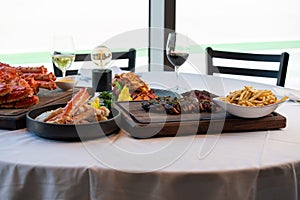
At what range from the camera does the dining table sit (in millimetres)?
1005

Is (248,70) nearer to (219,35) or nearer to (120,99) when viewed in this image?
(120,99)

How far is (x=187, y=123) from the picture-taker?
4.10ft

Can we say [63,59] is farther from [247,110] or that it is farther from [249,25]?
[249,25]

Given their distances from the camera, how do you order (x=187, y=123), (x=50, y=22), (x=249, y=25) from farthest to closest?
(x=249, y=25) → (x=50, y=22) → (x=187, y=123)

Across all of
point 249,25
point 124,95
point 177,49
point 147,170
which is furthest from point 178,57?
point 249,25

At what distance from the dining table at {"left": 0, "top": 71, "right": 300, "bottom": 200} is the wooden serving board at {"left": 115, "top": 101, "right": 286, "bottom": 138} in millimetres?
49

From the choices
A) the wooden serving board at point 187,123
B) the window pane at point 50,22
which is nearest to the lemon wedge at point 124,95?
the wooden serving board at point 187,123

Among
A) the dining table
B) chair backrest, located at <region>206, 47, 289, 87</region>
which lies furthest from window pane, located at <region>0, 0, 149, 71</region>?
the dining table

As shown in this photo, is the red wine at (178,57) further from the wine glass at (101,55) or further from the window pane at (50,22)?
the window pane at (50,22)

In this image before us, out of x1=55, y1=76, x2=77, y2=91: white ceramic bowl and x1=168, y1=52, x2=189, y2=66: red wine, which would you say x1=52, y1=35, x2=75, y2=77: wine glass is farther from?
x1=168, y1=52, x2=189, y2=66: red wine

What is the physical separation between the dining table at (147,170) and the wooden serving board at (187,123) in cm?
5

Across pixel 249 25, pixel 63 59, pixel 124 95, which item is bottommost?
pixel 124 95

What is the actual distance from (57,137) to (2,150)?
154mm

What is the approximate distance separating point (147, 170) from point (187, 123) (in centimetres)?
29
